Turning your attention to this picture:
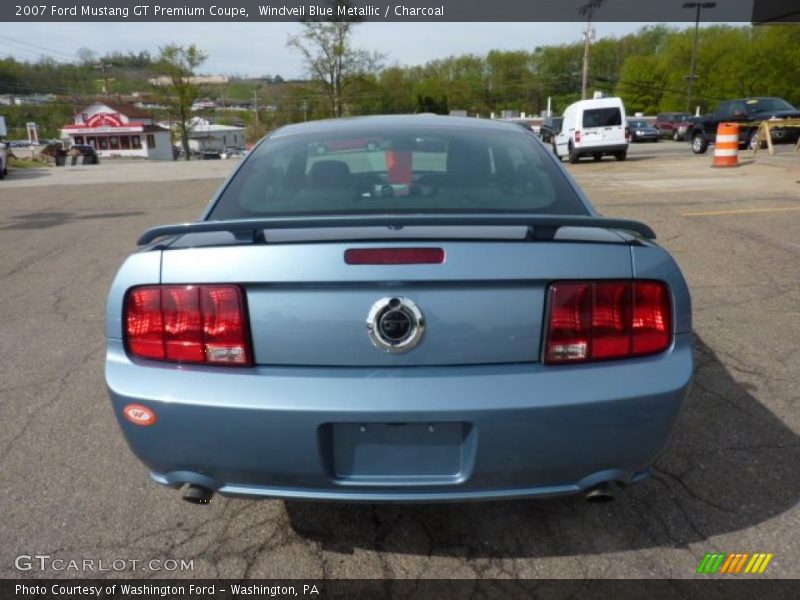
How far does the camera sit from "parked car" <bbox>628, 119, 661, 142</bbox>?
3694 centimetres

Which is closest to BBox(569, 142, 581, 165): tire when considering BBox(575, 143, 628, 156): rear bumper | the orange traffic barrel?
BBox(575, 143, 628, 156): rear bumper

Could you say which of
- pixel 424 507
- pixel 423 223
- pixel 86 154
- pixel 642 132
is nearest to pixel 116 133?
pixel 86 154

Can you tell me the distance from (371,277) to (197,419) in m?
0.69

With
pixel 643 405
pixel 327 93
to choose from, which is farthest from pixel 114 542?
pixel 327 93

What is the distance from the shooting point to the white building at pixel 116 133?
6631 cm

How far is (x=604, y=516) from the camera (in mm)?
2482

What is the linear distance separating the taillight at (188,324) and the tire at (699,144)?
2515 cm

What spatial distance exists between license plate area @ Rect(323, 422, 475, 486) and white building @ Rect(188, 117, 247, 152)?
77.7m

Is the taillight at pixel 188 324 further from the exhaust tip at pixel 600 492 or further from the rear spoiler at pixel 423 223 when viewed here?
the exhaust tip at pixel 600 492

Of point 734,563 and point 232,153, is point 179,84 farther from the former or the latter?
point 734,563

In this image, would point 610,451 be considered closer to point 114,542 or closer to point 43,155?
point 114,542

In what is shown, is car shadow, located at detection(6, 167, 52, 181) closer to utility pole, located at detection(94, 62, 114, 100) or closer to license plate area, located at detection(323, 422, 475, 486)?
license plate area, located at detection(323, 422, 475, 486)

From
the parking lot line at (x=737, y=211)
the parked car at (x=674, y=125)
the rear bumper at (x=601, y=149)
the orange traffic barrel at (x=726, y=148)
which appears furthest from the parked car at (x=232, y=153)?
the parking lot line at (x=737, y=211)

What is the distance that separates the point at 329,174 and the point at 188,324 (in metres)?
1.14
